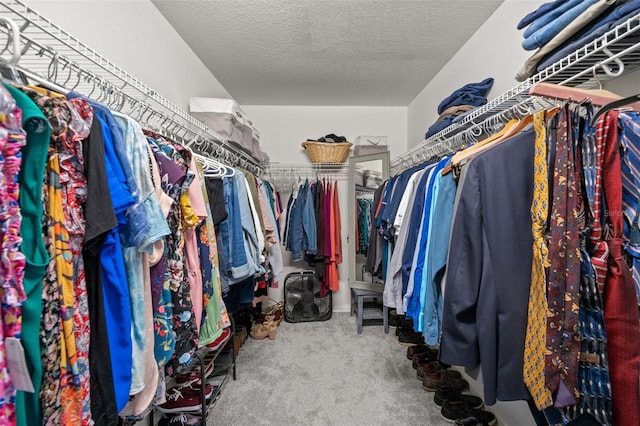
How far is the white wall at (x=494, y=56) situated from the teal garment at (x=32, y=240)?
6.45ft

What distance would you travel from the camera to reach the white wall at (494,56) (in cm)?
143

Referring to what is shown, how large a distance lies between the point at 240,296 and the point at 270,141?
6.51 ft

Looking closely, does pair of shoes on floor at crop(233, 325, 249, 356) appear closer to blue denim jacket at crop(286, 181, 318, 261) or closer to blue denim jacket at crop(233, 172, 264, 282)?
blue denim jacket at crop(286, 181, 318, 261)

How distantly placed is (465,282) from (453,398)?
3.99 feet

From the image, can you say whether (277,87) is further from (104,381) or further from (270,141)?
(104,381)

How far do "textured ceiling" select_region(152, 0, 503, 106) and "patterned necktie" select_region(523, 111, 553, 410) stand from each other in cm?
135

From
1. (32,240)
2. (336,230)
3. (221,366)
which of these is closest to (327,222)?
(336,230)

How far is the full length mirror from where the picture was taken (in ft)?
8.68

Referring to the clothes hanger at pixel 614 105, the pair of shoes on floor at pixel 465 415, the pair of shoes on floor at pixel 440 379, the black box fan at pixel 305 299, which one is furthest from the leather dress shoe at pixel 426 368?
the clothes hanger at pixel 614 105

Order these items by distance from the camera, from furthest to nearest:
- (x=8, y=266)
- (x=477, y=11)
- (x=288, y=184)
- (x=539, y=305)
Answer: (x=288, y=184) → (x=477, y=11) → (x=539, y=305) → (x=8, y=266)

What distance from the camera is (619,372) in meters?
0.55

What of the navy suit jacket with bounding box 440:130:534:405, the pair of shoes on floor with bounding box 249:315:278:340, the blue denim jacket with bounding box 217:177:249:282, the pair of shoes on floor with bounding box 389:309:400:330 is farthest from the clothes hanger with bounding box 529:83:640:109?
the pair of shoes on floor with bounding box 249:315:278:340

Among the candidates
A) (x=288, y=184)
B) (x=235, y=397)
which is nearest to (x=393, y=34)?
(x=288, y=184)

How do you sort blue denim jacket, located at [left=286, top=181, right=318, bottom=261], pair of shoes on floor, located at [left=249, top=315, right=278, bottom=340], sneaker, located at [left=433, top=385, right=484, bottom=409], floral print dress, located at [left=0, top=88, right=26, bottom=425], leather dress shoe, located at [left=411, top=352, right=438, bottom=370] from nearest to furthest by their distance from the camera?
floral print dress, located at [left=0, top=88, right=26, bottom=425] < sneaker, located at [left=433, top=385, right=484, bottom=409] < leather dress shoe, located at [left=411, top=352, right=438, bottom=370] < pair of shoes on floor, located at [left=249, top=315, right=278, bottom=340] < blue denim jacket, located at [left=286, top=181, right=318, bottom=261]
